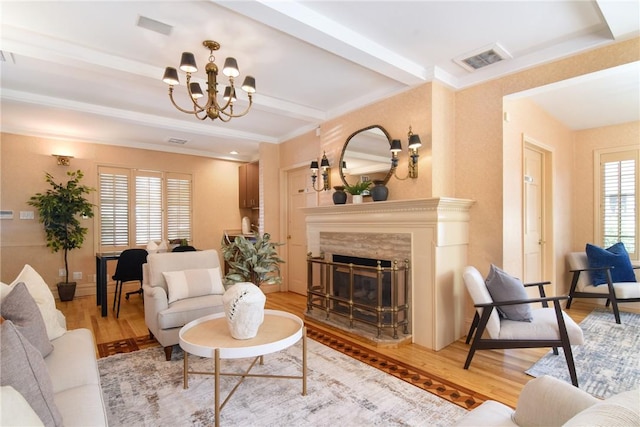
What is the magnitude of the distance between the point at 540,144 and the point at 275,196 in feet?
12.9

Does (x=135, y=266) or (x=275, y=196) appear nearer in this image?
(x=135, y=266)

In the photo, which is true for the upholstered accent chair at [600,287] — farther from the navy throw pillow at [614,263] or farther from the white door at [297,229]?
the white door at [297,229]

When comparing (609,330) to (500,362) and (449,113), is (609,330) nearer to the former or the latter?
(500,362)

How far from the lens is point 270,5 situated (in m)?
2.11

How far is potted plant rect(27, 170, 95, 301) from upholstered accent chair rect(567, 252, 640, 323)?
6.73 metres

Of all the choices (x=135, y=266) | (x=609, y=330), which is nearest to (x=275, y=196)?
(x=135, y=266)

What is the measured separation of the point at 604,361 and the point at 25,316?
13.7ft

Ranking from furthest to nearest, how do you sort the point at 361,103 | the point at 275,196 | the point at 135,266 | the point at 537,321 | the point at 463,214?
the point at 275,196 < the point at 135,266 < the point at 361,103 < the point at 463,214 < the point at 537,321

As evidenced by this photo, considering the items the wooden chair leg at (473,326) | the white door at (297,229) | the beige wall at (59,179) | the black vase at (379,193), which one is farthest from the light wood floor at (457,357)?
the black vase at (379,193)

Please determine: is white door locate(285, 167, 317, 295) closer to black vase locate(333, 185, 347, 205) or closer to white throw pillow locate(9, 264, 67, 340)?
black vase locate(333, 185, 347, 205)

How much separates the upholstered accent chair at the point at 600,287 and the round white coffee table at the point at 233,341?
3057 mm

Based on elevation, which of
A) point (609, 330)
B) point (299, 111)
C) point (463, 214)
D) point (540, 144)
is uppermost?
point (299, 111)

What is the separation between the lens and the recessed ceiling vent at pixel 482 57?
286cm

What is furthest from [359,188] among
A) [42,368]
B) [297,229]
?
[42,368]
